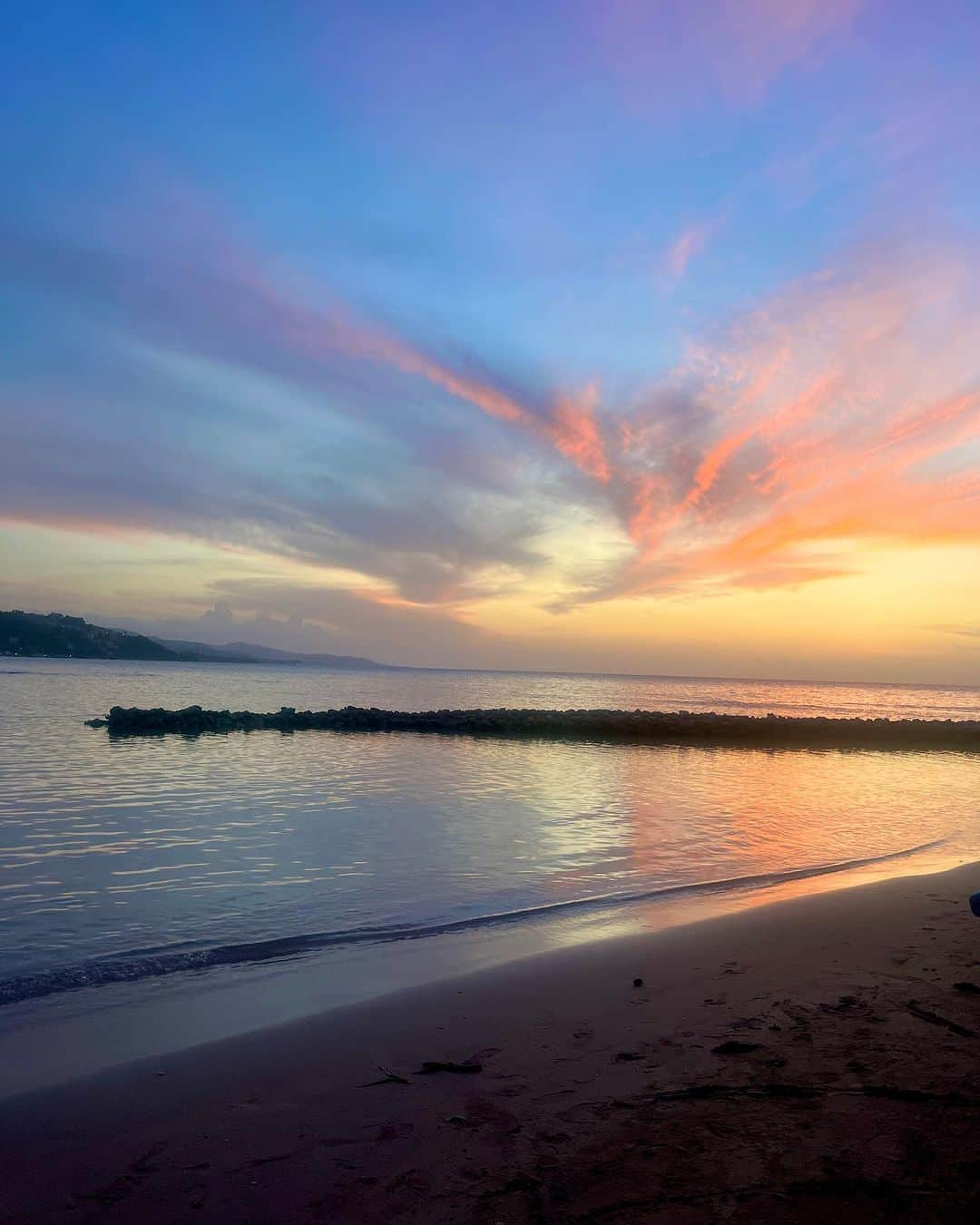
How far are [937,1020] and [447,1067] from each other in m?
3.57

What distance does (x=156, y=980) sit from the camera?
7.51 metres

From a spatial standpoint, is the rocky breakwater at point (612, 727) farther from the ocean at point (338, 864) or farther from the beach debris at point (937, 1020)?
the beach debris at point (937, 1020)

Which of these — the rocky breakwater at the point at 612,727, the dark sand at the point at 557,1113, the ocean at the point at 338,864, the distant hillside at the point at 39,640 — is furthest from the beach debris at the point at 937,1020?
the distant hillside at the point at 39,640

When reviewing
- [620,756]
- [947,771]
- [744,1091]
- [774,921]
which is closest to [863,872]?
[774,921]

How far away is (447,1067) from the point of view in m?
5.40

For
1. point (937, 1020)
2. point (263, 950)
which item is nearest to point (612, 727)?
point (263, 950)

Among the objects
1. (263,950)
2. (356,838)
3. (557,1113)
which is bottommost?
(263,950)

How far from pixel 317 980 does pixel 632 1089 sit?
362 cm

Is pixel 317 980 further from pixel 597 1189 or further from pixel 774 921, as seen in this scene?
pixel 774 921

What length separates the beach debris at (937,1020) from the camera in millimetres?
5648

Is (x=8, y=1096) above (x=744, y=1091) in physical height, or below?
below

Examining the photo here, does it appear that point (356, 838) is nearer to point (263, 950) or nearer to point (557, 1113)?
point (263, 950)

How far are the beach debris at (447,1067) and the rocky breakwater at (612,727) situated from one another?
3419 cm

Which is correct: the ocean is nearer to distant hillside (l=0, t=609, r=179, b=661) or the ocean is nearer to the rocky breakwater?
the rocky breakwater
